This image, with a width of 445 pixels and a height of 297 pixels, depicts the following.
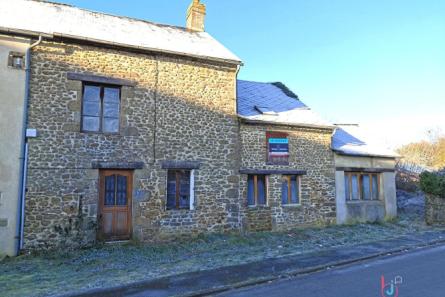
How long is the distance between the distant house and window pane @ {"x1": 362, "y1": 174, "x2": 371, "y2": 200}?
116 centimetres

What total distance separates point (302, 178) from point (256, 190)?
82.8 inches

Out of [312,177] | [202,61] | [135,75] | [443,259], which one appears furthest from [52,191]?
[443,259]

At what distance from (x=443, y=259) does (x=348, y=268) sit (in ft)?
8.56

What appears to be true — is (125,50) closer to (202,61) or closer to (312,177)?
(202,61)

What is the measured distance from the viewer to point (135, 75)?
10539 mm

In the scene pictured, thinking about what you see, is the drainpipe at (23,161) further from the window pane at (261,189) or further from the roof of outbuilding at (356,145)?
the roof of outbuilding at (356,145)

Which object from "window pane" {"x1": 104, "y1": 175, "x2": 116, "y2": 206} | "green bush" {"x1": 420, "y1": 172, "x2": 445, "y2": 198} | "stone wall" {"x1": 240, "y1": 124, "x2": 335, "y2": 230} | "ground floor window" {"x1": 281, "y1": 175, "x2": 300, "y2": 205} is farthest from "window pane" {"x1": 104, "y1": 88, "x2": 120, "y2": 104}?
"green bush" {"x1": 420, "y1": 172, "x2": 445, "y2": 198}

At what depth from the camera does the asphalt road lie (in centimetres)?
575

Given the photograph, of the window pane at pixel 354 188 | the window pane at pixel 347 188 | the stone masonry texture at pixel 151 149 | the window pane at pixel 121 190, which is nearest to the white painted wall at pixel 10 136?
the stone masonry texture at pixel 151 149

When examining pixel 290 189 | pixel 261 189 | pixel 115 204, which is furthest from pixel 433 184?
pixel 115 204

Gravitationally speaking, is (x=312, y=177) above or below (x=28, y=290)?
above

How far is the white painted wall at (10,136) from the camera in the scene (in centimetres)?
868

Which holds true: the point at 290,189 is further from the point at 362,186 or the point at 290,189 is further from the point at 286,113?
the point at 362,186

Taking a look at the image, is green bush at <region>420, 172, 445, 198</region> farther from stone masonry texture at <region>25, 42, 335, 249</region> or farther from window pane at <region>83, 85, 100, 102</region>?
window pane at <region>83, 85, 100, 102</region>
